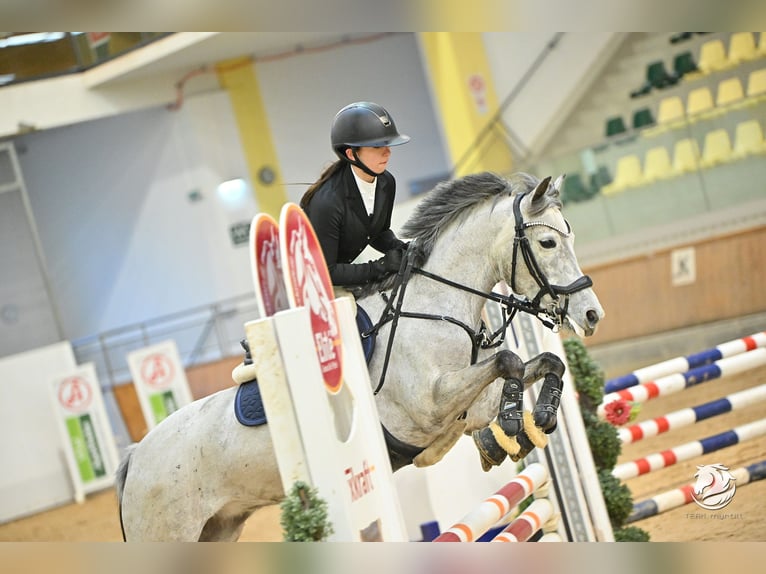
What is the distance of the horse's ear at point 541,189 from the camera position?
2396 millimetres

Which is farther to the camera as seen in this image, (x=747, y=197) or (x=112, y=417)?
(x=112, y=417)

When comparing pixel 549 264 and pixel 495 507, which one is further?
pixel 495 507

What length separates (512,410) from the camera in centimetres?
237

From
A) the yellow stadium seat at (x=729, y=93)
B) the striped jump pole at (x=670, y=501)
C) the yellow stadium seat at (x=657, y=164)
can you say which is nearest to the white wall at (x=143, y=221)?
the yellow stadium seat at (x=657, y=164)

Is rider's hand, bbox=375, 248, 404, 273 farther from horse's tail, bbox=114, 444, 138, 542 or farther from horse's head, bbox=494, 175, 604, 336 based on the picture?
horse's tail, bbox=114, 444, 138, 542

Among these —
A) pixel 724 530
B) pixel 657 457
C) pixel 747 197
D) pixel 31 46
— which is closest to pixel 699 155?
pixel 747 197

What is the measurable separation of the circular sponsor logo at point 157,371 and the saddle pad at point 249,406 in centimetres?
529

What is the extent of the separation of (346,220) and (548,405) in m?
0.65

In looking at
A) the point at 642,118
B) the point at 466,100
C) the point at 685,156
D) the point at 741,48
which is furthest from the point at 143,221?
the point at 741,48

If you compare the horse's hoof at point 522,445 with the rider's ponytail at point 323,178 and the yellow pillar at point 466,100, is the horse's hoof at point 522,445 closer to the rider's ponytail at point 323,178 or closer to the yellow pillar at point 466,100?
the rider's ponytail at point 323,178

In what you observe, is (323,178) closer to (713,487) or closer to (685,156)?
(713,487)
